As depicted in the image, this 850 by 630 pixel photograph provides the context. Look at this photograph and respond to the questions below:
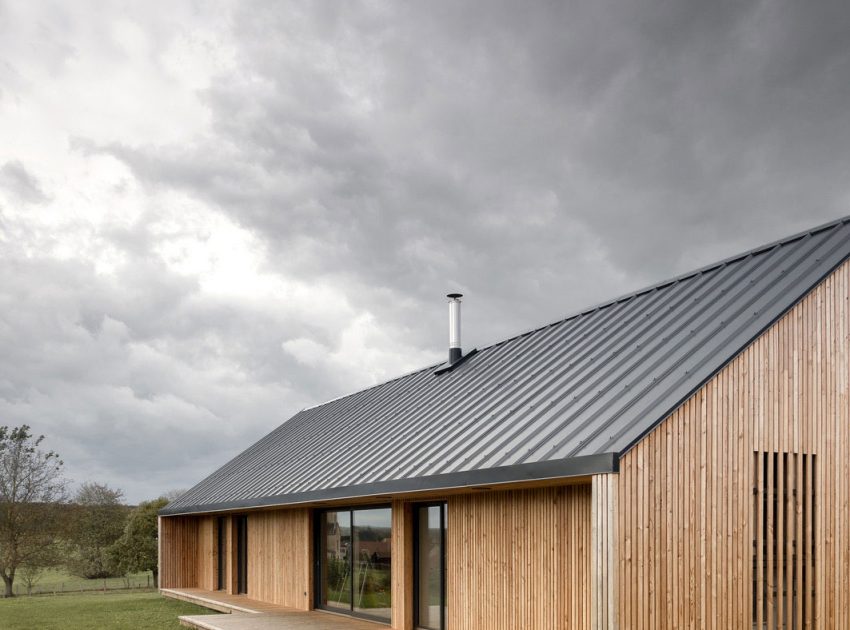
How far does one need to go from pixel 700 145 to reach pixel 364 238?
8.86m

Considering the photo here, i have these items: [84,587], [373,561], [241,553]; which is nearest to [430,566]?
[373,561]

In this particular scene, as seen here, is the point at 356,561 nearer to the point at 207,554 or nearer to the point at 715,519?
the point at 715,519

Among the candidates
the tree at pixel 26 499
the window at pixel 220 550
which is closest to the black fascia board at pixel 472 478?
the window at pixel 220 550

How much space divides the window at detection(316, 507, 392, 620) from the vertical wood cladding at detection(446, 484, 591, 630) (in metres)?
2.21

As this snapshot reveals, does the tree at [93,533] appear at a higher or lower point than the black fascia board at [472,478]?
lower

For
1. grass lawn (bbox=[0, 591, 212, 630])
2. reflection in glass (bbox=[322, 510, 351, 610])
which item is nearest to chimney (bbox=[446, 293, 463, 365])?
reflection in glass (bbox=[322, 510, 351, 610])

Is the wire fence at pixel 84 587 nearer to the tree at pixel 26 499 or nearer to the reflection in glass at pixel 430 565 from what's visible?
the tree at pixel 26 499

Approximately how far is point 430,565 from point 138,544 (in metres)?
22.8

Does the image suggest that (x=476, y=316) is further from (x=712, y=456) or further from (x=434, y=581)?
(x=712, y=456)

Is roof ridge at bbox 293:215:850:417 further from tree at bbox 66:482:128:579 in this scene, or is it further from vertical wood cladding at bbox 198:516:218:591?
tree at bbox 66:482:128:579

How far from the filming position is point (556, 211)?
64.5 feet

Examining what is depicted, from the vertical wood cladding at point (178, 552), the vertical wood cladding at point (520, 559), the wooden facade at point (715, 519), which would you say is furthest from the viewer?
the vertical wood cladding at point (178, 552)

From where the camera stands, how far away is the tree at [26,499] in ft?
97.7

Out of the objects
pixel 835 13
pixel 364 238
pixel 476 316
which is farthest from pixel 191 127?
pixel 835 13
